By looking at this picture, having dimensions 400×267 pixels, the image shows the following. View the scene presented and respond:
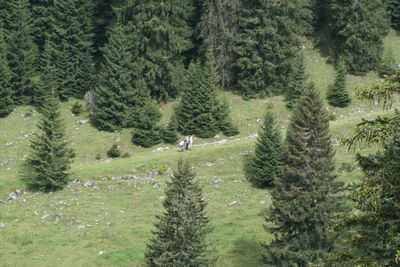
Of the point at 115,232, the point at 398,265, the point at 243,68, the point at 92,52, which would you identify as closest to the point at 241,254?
the point at 115,232

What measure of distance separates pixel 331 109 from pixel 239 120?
9.80 meters

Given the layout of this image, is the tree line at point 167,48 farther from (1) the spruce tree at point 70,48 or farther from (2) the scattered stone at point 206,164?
(2) the scattered stone at point 206,164

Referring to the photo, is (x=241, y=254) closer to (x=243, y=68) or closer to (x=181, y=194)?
(x=181, y=194)

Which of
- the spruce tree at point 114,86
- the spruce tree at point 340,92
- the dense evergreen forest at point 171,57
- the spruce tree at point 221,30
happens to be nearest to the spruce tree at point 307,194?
the dense evergreen forest at point 171,57

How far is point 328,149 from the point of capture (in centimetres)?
2048

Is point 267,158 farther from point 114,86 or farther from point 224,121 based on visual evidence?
point 114,86

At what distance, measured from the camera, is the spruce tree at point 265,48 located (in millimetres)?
51500

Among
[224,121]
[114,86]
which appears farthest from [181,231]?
[114,86]

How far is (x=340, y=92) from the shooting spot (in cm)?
4916

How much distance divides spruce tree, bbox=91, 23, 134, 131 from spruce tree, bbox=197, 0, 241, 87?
9.17 meters

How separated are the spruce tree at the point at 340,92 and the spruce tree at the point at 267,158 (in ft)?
51.1

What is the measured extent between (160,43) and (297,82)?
51.5 feet

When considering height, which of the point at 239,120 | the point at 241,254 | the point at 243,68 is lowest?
the point at 241,254

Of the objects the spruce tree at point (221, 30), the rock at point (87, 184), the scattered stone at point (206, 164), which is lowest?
the rock at point (87, 184)
